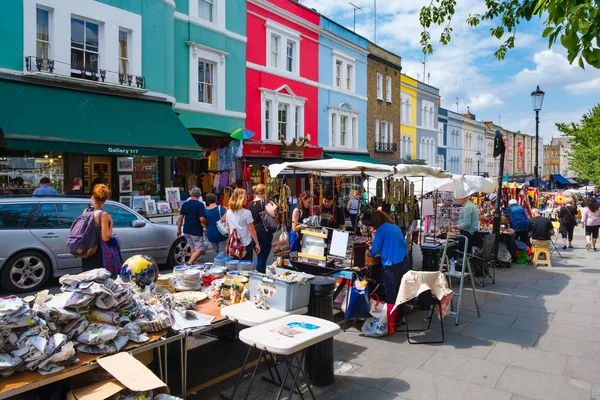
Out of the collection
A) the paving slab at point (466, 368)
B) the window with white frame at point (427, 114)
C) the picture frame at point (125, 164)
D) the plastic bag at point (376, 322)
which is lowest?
the paving slab at point (466, 368)

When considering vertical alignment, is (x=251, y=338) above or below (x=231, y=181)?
below

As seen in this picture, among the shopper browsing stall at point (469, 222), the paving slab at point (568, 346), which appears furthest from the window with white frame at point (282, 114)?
the paving slab at point (568, 346)

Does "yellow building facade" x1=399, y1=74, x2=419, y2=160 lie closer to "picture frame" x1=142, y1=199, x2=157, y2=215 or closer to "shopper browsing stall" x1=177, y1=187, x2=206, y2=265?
"picture frame" x1=142, y1=199, x2=157, y2=215

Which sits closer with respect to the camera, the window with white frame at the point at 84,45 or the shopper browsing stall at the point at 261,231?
the shopper browsing stall at the point at 261,231

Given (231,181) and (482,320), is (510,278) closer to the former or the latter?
(482,320)

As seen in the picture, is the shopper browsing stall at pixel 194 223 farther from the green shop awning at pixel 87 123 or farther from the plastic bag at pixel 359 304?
the green shop awning at pixel 87 123

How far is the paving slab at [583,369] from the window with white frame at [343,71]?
846 inches

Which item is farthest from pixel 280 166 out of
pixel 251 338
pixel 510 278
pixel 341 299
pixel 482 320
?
pixel 510 278

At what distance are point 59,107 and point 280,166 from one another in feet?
25.1

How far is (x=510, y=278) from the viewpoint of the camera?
10258 millimetres

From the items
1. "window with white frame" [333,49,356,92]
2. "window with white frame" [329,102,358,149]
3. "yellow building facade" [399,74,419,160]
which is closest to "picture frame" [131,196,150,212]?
"window with white frame" [329,102,358,149]

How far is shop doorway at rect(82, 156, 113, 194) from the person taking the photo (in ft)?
47.1

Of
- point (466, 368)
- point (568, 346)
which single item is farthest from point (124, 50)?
point (568, 346)

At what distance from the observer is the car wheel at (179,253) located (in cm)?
1045
